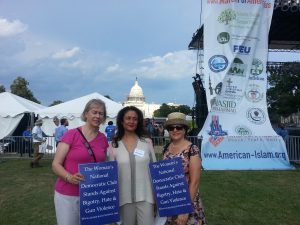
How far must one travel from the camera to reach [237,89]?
1252cm

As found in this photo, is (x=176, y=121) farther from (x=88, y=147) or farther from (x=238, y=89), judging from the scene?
(x=238, y=89)

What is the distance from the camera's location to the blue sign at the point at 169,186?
130 inches

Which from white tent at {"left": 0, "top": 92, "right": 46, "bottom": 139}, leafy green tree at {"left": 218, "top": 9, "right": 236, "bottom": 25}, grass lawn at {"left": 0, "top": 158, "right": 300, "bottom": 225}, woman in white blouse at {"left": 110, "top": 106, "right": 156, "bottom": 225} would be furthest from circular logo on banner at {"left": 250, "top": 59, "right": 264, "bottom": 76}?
white tent at {"left": 0, "top": 92, "right": 46, "bottom": 139}

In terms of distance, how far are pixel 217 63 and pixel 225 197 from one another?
566 cm

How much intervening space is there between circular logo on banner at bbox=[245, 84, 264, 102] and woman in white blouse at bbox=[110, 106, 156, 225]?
968 centimetres

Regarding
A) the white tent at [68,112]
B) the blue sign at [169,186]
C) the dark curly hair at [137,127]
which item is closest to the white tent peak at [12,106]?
the white tent at [68,112]

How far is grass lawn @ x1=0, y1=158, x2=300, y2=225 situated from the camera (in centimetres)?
652

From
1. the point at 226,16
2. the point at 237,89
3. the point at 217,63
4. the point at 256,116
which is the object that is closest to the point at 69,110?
the point at 217,63

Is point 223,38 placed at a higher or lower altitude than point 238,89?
higher

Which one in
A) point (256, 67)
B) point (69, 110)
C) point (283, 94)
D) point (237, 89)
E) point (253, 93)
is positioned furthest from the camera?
point (283, 94)

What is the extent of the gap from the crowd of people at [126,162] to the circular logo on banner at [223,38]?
9.59 m

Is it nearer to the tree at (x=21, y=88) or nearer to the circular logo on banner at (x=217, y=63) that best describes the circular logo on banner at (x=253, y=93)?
the circular logo on banner at (x=217, y=63)

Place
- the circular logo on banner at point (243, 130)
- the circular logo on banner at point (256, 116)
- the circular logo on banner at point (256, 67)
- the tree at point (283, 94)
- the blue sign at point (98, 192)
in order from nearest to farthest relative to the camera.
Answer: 1. the blue sign at point (98, 192)
2. the circular logo on banner at point (243, 130)
3. the circular logo on banner at point (256, 116)
4. the circular logo on banner at point (256, 67)
5. the tree at point (283, 94)

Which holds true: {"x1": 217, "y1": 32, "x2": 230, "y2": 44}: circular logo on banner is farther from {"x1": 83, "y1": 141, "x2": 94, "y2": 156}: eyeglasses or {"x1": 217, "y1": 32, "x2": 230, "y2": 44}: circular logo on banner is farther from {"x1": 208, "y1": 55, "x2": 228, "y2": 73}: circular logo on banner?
{"x1": 83, "y1": 141, "x2": 94, "y2": 156}: eyeglasses
